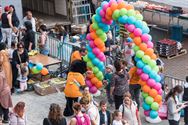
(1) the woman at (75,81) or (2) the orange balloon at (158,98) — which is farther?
(2) the orange balloon at (158,98)

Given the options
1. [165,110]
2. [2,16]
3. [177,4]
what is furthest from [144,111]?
[177,4]

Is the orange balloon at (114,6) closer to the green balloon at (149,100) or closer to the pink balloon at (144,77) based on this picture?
the pink balloon at (144,77)

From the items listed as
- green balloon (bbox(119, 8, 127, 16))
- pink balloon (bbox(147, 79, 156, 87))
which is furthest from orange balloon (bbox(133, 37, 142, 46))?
pink balloon (bbox(147, 79, 156, 87))

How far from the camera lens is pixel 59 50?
57.0 ft

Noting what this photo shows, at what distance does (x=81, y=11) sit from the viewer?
81.7 ft

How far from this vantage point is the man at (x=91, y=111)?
1094 cm

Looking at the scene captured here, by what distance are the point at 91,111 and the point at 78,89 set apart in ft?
7.14

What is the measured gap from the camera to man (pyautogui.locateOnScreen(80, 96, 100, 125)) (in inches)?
431

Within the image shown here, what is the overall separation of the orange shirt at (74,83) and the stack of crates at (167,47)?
29.2 feet

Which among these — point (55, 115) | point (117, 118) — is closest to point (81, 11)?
point (117, 118)

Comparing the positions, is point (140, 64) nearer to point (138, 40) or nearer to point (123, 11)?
point (138, 40)

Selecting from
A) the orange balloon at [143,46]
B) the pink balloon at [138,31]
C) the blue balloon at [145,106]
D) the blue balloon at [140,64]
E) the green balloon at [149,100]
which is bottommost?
the blue balloon at [145,106]

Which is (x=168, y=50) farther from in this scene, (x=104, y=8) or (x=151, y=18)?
(x=104, y=8)

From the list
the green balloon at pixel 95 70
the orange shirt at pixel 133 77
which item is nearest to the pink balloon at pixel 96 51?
the green balloon at pixel 95 70
